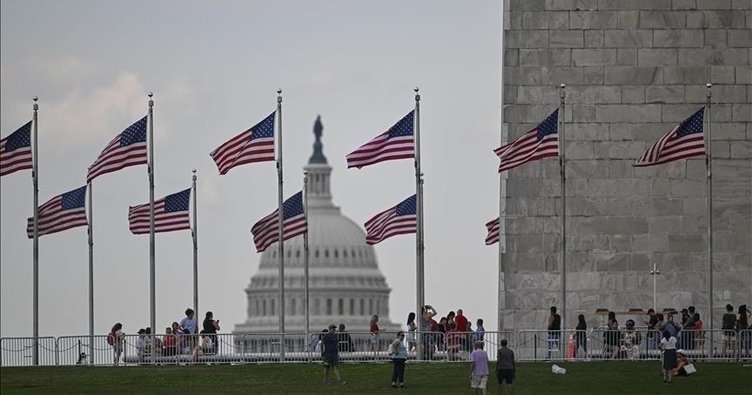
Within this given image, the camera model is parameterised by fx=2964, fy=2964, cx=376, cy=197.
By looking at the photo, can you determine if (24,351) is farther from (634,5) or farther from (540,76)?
(634,5)

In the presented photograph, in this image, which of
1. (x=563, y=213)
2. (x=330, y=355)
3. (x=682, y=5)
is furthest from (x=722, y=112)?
(x=330, y=355)

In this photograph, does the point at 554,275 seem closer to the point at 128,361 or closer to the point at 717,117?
the point at 717,117

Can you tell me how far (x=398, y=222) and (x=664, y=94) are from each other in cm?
915

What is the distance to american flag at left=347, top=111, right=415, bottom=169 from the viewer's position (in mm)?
82250

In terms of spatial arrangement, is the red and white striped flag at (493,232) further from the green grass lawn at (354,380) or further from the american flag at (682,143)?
the green grass lawn at (354,380)

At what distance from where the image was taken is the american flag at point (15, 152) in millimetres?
85500

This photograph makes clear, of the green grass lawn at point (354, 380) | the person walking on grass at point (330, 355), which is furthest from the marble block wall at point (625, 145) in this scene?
the person walking on grass at point (330, 355)

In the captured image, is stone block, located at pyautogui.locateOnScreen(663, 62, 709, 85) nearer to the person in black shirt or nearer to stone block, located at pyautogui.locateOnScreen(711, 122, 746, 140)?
stone block, located at pyautogui.locateOnScreen(711, 122, 746, 140)

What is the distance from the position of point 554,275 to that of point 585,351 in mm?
8818

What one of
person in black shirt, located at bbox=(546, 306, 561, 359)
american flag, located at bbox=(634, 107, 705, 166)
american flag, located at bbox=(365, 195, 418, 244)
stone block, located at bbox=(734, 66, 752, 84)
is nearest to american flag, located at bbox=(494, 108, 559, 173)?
american flag, located at bbox=(634, 107, 705, 166)

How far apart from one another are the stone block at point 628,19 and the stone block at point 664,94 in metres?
1.94

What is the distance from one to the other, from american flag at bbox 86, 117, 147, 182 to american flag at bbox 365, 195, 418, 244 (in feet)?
23.7

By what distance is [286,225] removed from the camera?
8875 centimetres

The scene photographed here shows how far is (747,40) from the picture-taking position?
8831 centimetres
